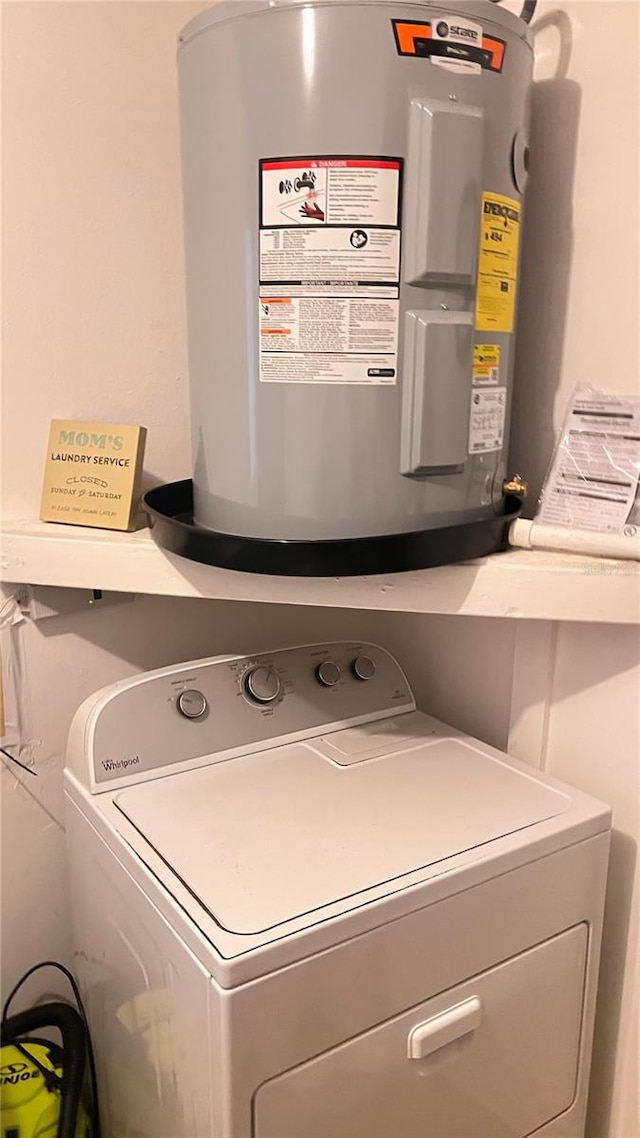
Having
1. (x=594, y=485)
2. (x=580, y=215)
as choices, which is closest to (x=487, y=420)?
(x=594, y=485)

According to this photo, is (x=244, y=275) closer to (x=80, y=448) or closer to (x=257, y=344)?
(x=257, y=344)

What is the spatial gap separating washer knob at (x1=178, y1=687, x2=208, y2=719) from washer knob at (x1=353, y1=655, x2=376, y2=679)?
26 centimetres

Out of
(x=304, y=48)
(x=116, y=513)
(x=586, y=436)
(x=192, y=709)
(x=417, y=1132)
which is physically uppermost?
(x=304, y=48)

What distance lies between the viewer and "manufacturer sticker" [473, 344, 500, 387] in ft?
3.11

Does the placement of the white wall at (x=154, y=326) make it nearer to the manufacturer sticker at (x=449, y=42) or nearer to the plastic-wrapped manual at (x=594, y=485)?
the plastic-wrapped manual at (x=594, y=485)

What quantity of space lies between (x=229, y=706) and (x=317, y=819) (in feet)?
0.82

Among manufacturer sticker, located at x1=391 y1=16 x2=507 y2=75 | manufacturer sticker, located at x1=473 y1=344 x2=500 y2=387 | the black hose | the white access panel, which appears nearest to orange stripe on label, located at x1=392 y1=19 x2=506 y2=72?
manufacturer sticker, located at x1=391 y1=16 x2=507 y2=75

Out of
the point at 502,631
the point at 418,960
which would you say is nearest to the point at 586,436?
the point at 502,631

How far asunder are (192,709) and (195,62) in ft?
2.58

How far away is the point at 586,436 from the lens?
42.1 inches

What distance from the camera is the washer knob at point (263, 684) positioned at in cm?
122

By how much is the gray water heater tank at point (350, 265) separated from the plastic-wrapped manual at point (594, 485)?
12 cm

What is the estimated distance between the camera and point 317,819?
1.01 metres

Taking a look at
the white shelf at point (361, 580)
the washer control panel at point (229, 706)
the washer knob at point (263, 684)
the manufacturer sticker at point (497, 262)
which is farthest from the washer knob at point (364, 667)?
the manufacturer sticker at point (497, 262)
